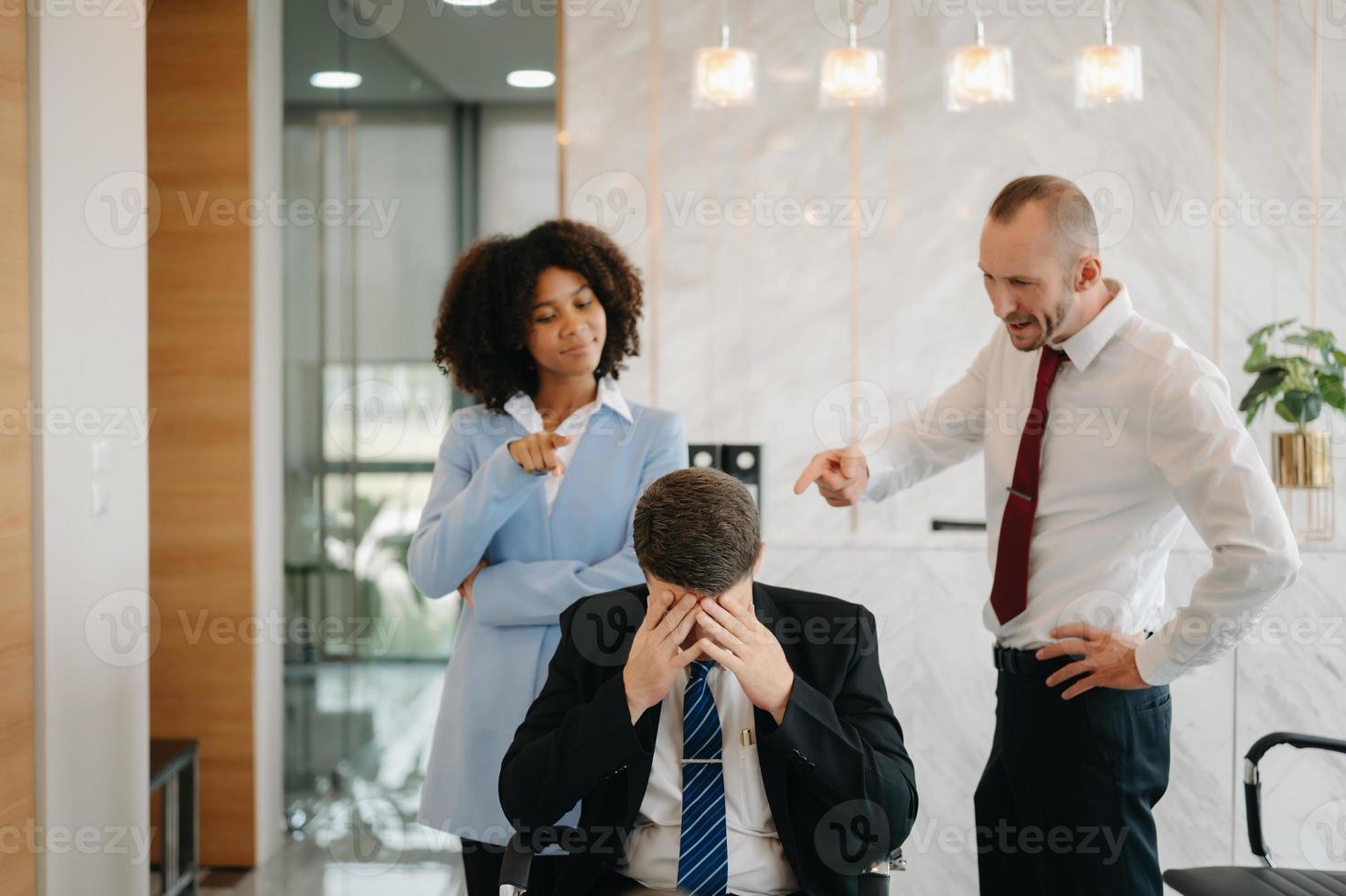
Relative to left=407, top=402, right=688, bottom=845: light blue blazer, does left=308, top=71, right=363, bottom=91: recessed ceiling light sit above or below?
above

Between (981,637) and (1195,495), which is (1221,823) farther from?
(1195,495)

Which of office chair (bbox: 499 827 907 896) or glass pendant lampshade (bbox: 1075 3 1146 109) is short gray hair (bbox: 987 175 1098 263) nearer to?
office chair (bbox: 499 827 907 896)

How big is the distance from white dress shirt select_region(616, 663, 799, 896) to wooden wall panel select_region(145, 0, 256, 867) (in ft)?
8.38

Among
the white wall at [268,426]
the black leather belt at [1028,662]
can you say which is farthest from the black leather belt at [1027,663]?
the white wall at [268,426]

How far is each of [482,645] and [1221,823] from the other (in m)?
2.52

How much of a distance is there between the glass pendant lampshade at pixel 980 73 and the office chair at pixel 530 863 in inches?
95.8

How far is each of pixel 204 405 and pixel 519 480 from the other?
2.29 meters

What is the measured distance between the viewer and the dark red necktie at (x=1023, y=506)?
2199 millimetres

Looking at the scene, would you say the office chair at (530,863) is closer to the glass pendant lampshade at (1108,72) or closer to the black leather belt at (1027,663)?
the black leather belt at (1027,663)

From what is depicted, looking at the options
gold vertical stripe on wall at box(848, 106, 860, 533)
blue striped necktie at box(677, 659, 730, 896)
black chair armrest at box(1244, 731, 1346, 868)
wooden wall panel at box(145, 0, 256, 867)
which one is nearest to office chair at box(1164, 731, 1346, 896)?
black chair armrest at box(1244, 731, 1346, 868)

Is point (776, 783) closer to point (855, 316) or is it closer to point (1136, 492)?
point (1136, 492)

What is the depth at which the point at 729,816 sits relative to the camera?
1831 millimetres

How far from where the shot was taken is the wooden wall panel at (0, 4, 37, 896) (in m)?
2.23

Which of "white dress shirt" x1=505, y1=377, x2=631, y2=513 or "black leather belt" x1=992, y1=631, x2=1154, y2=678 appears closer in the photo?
"black leather belt" x1=992, y1=631, x2=1154, y2=678
